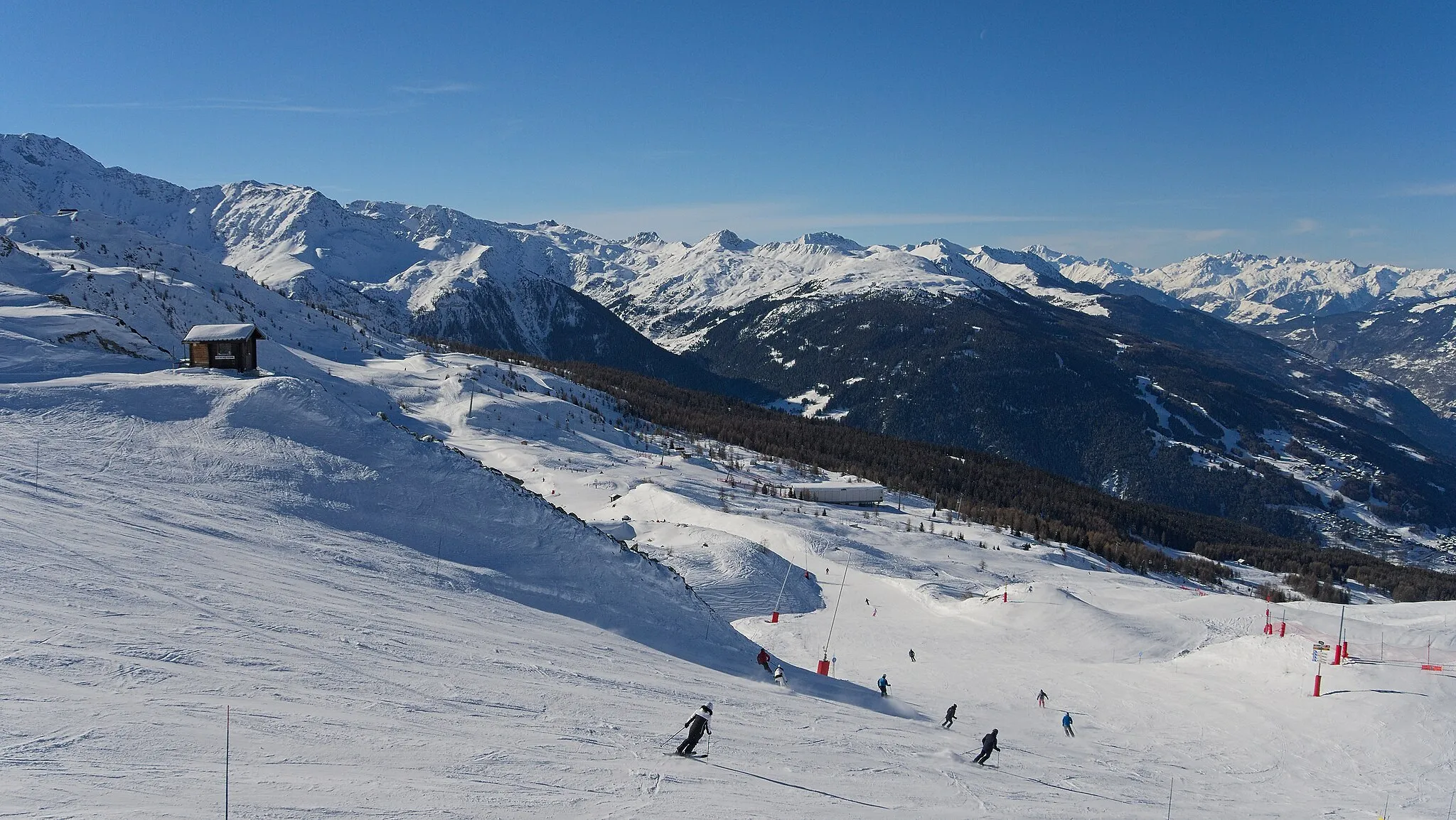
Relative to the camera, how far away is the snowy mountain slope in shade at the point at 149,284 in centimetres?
8019

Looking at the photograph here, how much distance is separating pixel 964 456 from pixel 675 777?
167 metres

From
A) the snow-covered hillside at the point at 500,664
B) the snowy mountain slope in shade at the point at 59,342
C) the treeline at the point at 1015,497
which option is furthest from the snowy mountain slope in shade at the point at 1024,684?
the treeline at the point at 1015,497

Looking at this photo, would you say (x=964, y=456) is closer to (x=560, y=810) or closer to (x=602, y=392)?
(x=602, y=392)

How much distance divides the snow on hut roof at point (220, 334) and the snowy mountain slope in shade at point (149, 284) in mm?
36860

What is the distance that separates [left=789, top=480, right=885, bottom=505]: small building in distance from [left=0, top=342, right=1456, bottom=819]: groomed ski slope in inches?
2210

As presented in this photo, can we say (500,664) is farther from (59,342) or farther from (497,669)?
(59,342)

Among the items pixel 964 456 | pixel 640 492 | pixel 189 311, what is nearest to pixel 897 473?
pixel 964 456

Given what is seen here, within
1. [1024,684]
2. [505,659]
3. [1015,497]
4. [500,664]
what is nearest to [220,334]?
[505,659]

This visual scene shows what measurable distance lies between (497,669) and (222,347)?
91.4 ft

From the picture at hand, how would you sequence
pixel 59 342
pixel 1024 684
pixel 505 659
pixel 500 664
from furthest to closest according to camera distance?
pixel 59 342
pixel 1024 684
pixel 505 659
pixel 500 664

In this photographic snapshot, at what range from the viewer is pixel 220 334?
119ft

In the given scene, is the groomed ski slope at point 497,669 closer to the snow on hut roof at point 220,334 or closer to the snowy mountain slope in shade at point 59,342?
the snowy mountain slope in shade at point 59,342

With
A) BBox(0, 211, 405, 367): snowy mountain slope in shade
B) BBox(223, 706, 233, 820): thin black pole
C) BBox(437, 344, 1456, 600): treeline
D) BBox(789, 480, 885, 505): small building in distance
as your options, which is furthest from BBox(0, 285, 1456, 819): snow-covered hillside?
BBox(437, 344, 1456, 600): treeline

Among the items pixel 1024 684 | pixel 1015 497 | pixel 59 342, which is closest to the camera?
pixel 1024 684
